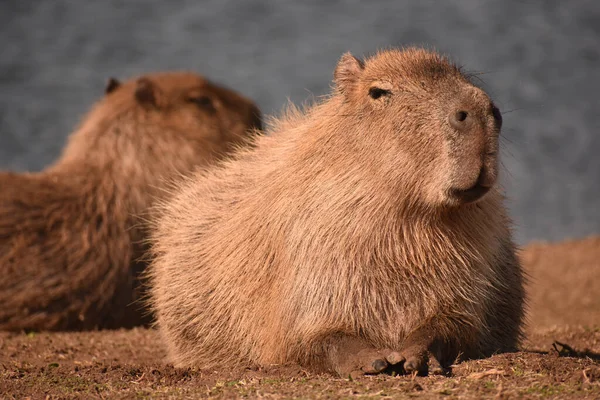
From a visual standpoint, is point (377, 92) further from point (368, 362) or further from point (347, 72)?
point (368, 362)

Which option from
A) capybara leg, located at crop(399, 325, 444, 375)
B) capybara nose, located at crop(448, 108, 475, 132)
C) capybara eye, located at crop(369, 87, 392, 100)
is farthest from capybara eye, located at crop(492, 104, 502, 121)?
capybara leg, located at crop(399, 325, 444, 375)

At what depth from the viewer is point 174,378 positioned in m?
4.18

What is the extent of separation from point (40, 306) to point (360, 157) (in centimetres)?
325

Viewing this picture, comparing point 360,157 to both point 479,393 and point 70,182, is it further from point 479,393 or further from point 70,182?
point 70,182

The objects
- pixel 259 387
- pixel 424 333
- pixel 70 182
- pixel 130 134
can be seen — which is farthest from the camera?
pixel 130 134

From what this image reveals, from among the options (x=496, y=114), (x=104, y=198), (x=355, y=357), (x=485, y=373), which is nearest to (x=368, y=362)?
(x=355, y=357)

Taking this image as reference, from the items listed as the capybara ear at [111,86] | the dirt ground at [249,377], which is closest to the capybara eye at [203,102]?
the capybara ear at [111,86]

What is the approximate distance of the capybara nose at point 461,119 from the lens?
12.7 feet

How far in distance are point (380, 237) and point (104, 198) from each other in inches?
137

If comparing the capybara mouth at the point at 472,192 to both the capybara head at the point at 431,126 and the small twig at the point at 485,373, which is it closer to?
the capybara head at the point at 431,126

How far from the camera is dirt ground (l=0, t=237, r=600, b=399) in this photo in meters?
3.53

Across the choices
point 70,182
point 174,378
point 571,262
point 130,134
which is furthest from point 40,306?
point 571,262

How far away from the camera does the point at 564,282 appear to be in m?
9.29

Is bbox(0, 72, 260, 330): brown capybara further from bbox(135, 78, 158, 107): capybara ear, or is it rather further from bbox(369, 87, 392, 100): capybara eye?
bbox(369, 87, 392, 100): capybara eye
